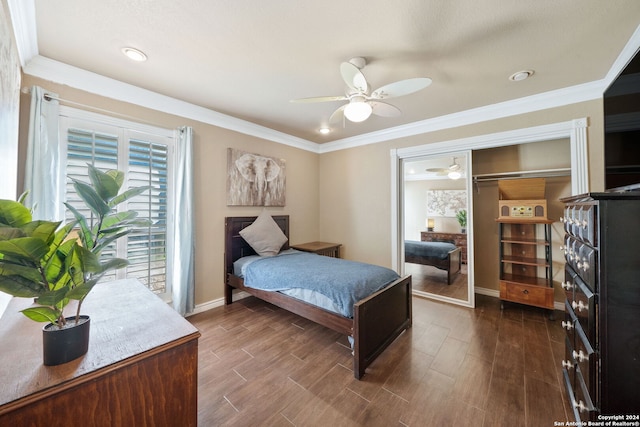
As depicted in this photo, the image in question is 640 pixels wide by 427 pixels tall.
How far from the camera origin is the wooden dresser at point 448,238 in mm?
4195

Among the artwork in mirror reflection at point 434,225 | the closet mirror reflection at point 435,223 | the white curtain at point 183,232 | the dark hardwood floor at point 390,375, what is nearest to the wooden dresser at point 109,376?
the dark hardwood floor at point 390,375

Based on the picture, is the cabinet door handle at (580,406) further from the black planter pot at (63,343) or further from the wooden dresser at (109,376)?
the black planter pot at (63,343)

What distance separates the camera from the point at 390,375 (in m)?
1.93

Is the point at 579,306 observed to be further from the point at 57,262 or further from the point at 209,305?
the point at 209,305

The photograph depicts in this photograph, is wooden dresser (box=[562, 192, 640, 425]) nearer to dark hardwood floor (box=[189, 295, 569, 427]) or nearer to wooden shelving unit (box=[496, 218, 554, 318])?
dark hardwood floor (box=[189, 295, 569, 427])

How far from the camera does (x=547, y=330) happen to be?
2.58 meters

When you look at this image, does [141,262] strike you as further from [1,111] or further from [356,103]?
[356,103]

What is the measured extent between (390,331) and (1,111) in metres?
3.09

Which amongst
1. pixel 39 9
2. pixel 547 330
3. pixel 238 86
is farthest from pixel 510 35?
pixel 39 9

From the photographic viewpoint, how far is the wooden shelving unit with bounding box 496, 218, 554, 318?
2895 mm

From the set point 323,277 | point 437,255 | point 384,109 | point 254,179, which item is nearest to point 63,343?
point 323,277

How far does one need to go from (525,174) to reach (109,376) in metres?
4.41

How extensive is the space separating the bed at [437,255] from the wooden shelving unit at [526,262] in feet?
2.36

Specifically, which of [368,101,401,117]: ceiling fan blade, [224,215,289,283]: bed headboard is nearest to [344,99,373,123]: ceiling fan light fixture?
[368,101,401,117]: ceiling fan blade
